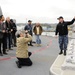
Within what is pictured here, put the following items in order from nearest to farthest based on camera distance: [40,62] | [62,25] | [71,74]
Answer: [71,74]
[40,62]
[62,25]

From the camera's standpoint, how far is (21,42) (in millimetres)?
8461

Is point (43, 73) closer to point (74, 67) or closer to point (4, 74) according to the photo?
point (4, 74)

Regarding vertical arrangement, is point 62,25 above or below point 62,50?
above

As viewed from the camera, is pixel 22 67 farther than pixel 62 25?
No

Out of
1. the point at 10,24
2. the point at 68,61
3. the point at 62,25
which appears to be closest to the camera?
the point at 68,61

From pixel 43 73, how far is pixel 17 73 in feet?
2.53

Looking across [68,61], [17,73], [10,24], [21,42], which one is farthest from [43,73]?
[10,24]

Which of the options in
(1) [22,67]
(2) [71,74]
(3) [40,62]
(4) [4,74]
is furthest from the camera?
(3) [40,62]

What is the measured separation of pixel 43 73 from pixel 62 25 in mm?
3361

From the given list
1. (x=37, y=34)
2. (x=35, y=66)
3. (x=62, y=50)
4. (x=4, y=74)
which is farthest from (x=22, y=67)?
(x=37, y=34)

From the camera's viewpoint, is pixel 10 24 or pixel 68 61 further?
pixel 10 24

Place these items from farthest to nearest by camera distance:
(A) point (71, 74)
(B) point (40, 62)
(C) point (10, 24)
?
(C) point (10, 24), (B) point (40, 62), (A) point (71, 74)

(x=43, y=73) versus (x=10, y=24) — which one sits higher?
(x=10, y=24)

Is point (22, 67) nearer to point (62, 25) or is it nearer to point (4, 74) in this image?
point (4, 74)
